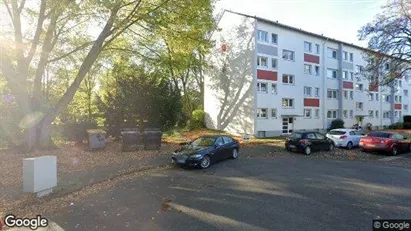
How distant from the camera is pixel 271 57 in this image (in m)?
33.8

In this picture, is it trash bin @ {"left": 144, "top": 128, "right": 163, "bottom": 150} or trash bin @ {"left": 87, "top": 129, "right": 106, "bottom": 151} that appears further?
trash bin @ {"left": 144, "top": 128, "right": 163, "bottom": 150}

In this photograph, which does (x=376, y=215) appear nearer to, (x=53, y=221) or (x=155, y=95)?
(x=53, y=221)

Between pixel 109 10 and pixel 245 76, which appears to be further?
pixel 245 76

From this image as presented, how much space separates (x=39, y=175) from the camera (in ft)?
29.0

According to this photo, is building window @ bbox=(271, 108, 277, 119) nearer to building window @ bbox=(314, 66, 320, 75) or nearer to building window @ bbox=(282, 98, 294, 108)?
building window @ bbox=(282, 98, 294, 108)

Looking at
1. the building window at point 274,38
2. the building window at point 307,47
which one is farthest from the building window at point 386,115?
the building window at point 274,38

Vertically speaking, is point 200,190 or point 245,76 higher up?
point 245,76

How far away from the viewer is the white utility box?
8641mm

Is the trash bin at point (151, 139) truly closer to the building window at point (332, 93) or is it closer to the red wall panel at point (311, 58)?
the red wall panel at point (311, 58)

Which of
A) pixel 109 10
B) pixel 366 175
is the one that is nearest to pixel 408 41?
pixel 366 175

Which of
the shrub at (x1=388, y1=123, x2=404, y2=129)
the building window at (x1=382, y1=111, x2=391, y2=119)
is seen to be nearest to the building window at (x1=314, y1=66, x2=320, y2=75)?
the shrub at (x1=388, y1=123, x2=404, y2=129)

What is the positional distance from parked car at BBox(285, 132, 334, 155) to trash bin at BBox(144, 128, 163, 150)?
8.36m

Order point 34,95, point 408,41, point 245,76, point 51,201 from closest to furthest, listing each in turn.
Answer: point 51,201, point 34,95, point 408,41, point 245,76

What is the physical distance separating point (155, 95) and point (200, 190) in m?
14.3
